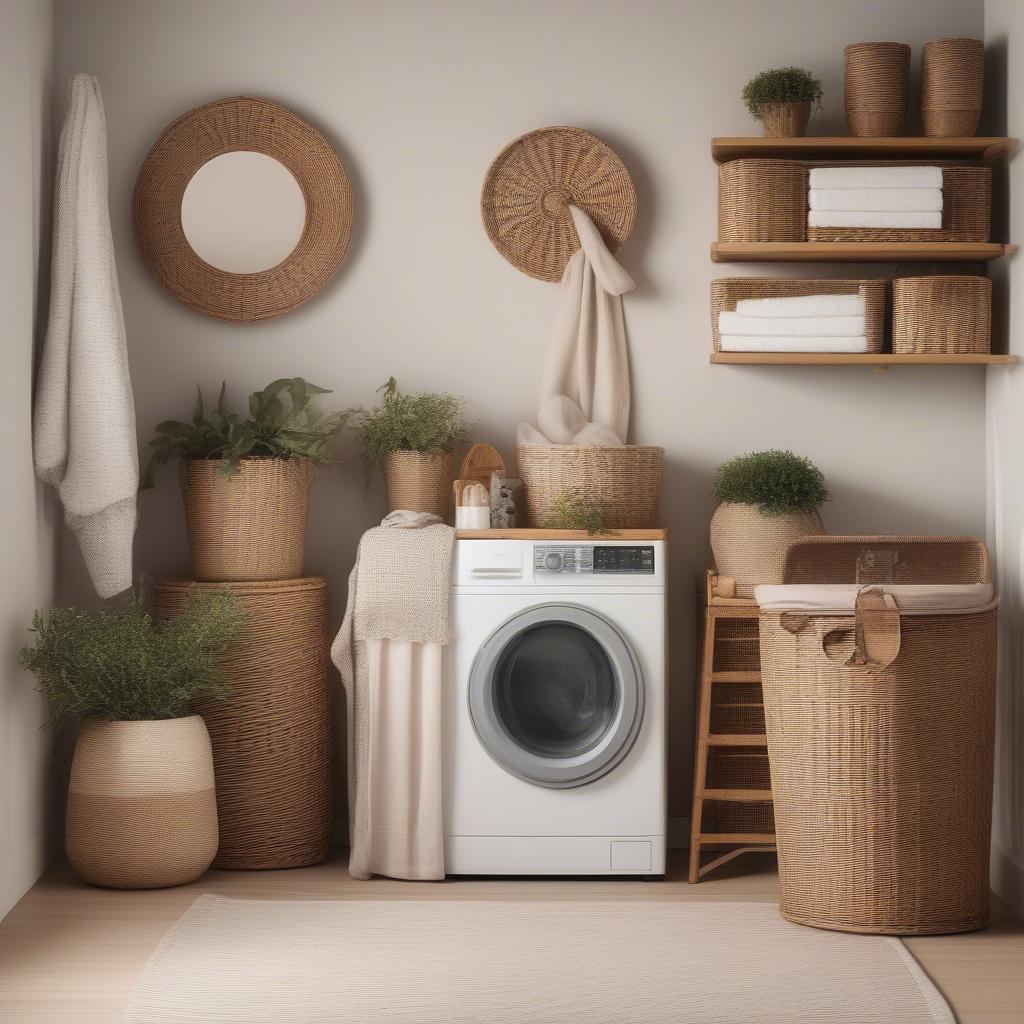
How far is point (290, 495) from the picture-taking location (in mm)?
3447

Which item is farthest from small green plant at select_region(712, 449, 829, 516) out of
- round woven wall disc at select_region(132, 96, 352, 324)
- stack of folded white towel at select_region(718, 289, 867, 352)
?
round woven wall disc at select_region(132, 96, 352, 324)

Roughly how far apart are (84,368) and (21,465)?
0.30m

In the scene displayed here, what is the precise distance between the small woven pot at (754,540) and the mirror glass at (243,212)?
1.46 meters

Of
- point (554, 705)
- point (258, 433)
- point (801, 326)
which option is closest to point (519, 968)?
point (554, 705)

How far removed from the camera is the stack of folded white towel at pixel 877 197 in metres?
3.40

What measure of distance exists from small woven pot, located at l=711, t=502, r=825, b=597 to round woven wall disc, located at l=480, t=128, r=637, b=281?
2.85ft

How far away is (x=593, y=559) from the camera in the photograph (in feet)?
10.8

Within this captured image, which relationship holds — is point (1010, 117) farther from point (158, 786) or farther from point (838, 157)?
A: point (158, 786)

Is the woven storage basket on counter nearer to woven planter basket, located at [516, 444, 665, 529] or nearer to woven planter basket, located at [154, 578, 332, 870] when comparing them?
woven planter basket, located at [516, 444, 665, 529]

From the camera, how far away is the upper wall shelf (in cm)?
339

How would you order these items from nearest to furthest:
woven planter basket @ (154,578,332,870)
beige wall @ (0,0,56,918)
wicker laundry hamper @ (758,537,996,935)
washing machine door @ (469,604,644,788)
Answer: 1. wicker laundry hamper @ (758,537,996,935)
2. beige wall @ (0,0,56,918)
3. washing machine door @ (469,604,644,788)
4. woven planter basket @ (154,578,332,870)

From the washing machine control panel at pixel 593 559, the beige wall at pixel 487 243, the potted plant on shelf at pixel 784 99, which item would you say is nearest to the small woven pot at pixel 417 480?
the beige wall at pixel 487 243

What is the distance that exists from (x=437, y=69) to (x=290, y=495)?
1299 mm

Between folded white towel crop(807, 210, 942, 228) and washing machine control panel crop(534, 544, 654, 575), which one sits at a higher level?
folded white towel crop(807, 210, 942, 228)
